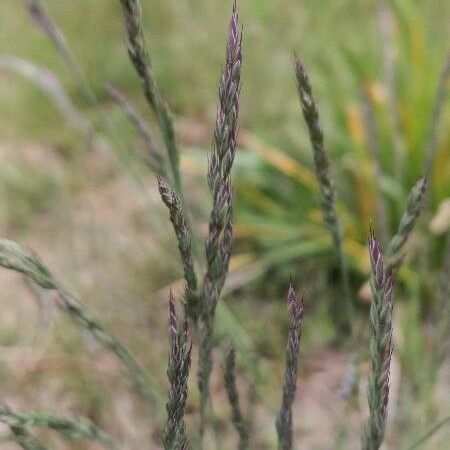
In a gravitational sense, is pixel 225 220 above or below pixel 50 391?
below

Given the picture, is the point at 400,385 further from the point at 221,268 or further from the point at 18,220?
the point at 18,220

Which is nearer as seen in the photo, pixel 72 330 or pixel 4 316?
pixel 72 330

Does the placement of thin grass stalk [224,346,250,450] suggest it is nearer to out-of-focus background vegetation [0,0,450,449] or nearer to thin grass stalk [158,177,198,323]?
thin grass stalk [158,177,198,323]

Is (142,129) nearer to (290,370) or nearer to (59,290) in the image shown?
(59,290)

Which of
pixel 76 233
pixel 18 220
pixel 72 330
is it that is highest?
pixel 18 220

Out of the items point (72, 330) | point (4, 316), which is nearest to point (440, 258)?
point (72, 330)

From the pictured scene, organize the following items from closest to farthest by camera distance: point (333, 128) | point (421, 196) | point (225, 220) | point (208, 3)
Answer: point (225, 220) < point (421, 196) < point (333, 128) < point (208, 3)

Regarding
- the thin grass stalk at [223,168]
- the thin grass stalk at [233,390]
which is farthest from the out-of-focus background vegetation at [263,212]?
the thin grass stalk at [223,168]

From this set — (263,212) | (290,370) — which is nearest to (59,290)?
(290,370)
